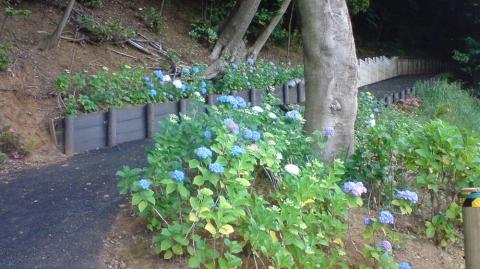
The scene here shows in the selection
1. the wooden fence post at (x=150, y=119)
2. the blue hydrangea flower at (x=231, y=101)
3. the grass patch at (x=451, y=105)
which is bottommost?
the grass patch at (x=451, y=105)

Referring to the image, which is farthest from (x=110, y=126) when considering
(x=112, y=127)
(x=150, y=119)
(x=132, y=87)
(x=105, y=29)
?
(x=105, y=29)

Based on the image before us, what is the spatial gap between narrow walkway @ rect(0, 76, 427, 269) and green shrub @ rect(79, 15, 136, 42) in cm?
442

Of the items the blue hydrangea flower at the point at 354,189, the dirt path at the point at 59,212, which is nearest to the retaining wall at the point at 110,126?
the dirt path at the point at 59,212

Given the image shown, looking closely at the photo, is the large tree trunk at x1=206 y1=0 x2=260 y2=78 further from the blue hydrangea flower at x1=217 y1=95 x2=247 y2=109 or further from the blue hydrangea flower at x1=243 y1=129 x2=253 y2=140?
the blue hydrangea flower at x1=243 y1=129 x2=253 y2=140

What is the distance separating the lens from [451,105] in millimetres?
12570

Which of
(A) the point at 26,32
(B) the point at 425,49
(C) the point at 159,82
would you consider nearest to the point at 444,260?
(C) the point at 159,82

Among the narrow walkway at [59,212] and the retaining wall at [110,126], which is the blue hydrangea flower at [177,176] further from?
the retaining wall at [110,126]

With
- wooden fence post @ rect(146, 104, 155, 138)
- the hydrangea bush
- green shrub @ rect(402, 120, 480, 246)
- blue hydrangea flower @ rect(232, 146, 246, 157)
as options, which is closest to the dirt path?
blue hydrangea flower @ rect(232, 146, 246, 157)

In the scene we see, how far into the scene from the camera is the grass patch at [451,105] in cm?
1179

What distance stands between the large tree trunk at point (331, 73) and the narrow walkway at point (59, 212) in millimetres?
2049

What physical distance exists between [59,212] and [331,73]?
2756mm

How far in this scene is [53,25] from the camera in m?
11.5

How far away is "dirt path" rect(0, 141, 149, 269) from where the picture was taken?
4.13 m

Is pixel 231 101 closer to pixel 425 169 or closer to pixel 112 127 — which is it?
pixel 425 169
